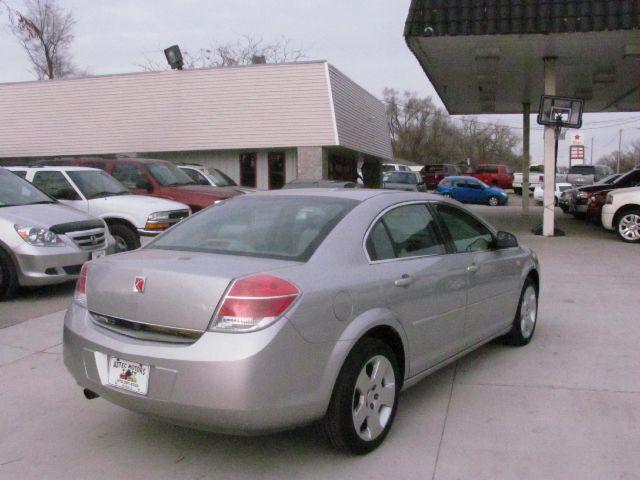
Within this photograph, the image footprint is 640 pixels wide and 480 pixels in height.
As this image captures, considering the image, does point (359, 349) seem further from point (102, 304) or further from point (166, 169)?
point (166, 169)

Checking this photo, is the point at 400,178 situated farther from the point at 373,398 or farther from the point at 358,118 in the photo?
the point at 373,398

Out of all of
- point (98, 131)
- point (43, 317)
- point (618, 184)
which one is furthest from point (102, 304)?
point (98, 131)

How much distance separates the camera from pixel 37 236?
7.77 metres

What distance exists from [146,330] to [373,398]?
1.36 meters

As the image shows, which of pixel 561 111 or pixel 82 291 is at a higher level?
pixel 561 111

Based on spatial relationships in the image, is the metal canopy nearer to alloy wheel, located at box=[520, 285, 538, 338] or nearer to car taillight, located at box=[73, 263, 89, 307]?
alloy wheel, located at box=[520, 285, 538, 338]

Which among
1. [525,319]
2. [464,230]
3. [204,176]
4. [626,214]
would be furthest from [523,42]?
[464,230]

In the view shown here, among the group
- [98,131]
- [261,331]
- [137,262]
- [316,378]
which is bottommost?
[316,378]

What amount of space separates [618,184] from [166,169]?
11552mm

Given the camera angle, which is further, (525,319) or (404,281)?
(525,319)

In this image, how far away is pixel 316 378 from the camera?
3.32m

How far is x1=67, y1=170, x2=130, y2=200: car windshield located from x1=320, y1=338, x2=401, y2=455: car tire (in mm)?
7885

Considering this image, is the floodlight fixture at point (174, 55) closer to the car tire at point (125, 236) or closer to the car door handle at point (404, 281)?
the car tire at point (125, 236)

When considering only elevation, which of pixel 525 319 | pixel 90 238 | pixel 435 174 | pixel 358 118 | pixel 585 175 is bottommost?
pixel 525 319
